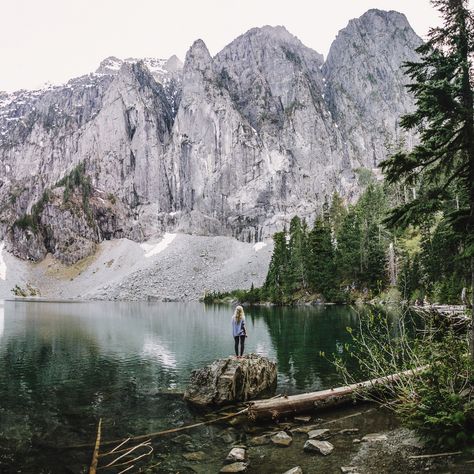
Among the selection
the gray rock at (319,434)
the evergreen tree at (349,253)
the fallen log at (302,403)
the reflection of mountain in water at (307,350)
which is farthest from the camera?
the evergreen tree at (349,253)

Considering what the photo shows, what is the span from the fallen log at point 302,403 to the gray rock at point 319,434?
1.98 metres

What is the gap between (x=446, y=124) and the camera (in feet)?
37.3

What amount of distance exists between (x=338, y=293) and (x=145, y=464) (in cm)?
8110

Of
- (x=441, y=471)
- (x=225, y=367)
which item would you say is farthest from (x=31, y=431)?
(x=441, y=471)

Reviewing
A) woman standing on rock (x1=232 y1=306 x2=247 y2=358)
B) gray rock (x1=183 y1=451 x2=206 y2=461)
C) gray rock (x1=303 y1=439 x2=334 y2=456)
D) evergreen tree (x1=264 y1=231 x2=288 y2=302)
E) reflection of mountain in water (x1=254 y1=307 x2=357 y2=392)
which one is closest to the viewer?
gray rock (x1=303 y1=439 x2=334 y2=456)

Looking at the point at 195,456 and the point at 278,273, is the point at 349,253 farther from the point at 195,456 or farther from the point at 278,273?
the point at 195,456

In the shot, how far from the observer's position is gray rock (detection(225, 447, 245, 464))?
1137cm

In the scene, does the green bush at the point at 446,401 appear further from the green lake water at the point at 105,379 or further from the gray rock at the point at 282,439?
the green lake water at the point at 105,379

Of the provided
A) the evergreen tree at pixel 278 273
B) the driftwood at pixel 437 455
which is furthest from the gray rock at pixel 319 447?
the evergreen tree at pixel 278 273

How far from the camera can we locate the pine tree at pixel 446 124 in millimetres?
11211

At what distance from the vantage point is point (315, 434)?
12.5m

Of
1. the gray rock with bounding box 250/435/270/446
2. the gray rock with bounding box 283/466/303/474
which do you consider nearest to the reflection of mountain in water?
the gray rock with bounding box 250/435/270/446

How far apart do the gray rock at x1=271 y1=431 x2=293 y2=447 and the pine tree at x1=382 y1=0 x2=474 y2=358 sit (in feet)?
19.0

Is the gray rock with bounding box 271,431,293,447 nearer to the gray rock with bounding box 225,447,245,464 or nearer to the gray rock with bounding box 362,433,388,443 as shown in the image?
the gray rock with bounding box 225,447,245,464
